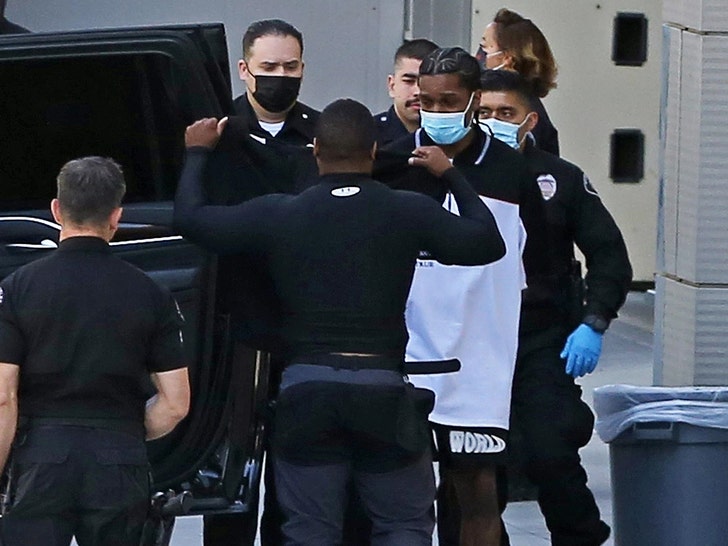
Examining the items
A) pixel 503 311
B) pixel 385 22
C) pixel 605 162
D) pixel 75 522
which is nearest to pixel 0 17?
pixel 503 311

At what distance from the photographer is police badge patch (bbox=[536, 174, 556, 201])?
5.84 metres

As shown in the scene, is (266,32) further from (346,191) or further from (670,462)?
(670,462)

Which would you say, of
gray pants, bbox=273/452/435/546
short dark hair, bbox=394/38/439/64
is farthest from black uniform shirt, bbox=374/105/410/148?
gray pants, bbox=273/452/435/546

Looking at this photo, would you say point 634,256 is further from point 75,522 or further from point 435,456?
point 75,522

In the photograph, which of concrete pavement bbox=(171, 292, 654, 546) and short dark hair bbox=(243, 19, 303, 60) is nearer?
short dark hair bbox=(243, 19, 303, 60)

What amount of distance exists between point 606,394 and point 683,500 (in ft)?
1.23

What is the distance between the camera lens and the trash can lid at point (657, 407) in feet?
17.4

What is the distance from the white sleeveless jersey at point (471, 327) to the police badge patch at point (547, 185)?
34cm

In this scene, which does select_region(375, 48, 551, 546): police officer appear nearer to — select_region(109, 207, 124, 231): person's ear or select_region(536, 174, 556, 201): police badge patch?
select_region(536, 174, 556, 201): police badge patch

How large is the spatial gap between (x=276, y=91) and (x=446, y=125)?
2.40 feet

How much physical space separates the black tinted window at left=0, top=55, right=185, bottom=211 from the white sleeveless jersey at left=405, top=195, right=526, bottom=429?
0.89 meters

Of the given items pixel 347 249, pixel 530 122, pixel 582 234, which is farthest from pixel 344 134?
pixel 530 122

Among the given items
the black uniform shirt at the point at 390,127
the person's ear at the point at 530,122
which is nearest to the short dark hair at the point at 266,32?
the black uniform shirt at the point at 390,127

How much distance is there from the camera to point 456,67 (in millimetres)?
5363
